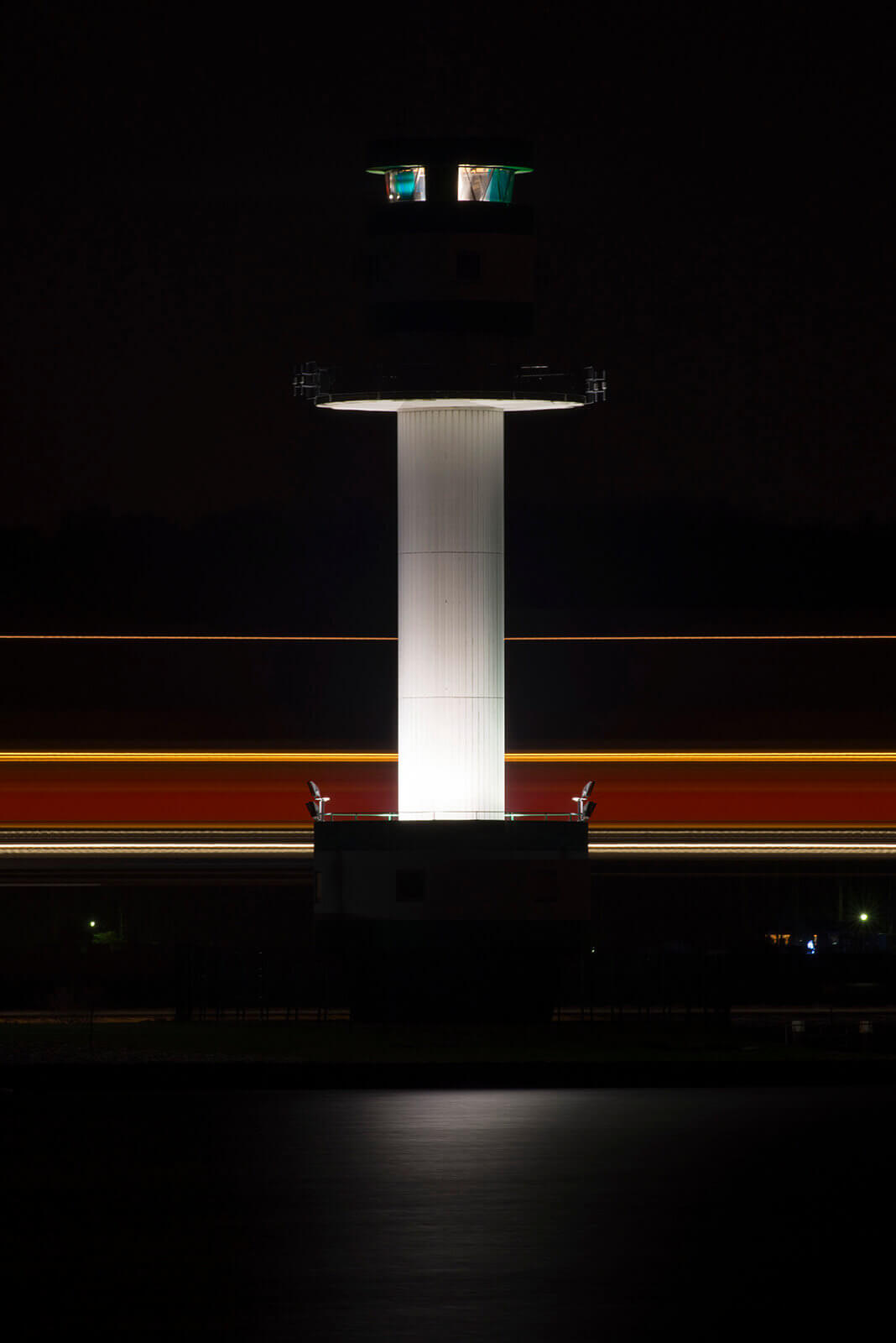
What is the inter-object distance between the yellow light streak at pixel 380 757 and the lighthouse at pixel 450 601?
9.72 metres

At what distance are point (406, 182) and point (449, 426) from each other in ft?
11.8

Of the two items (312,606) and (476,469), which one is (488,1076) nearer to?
(476,469)

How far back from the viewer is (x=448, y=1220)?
12.4 m

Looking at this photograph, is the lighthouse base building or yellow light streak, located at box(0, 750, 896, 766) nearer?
the lighthouse base building

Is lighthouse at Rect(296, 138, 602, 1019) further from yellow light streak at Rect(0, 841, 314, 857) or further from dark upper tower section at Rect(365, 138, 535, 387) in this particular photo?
yellow light streak at Rect(0, 841, 314, 857)

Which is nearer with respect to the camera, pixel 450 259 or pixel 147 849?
pixel 450 259

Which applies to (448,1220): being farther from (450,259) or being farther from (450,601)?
(450,259)

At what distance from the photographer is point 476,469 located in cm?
3369

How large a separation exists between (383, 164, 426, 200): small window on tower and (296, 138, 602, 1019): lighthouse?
0.02m

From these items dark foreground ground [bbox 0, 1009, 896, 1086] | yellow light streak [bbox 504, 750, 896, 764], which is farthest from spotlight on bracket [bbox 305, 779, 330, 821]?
yellow light streak [bbox 504, 750, 896, 764]

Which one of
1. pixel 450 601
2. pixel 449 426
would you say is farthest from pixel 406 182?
pixel 450 601

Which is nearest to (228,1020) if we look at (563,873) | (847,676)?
(563,873)

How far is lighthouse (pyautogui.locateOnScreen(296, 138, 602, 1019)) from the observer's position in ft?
108

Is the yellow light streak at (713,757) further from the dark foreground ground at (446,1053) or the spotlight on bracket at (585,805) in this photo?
the dark foreground ground at (446,1053)
